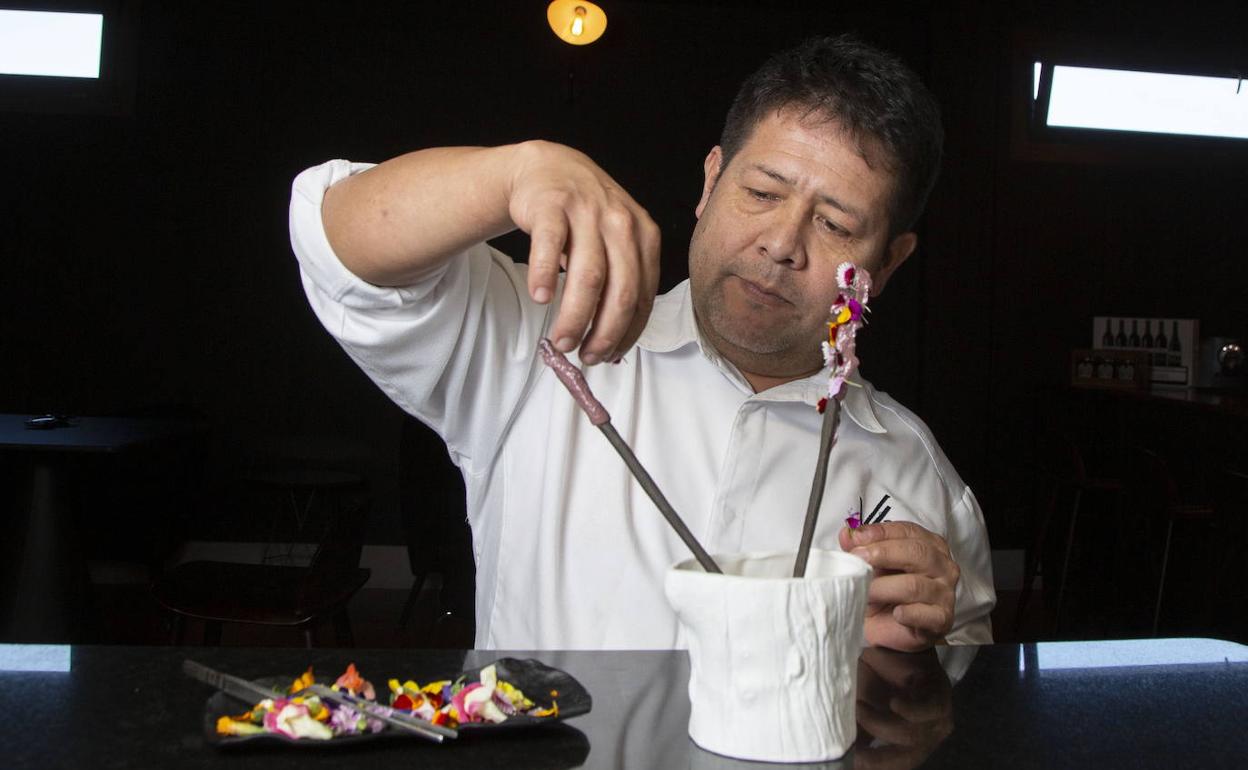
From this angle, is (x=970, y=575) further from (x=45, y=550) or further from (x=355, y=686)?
(x=45, y=550)

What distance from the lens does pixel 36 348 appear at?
18.3 feet

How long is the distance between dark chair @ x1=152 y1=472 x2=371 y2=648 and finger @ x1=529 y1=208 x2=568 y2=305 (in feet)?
7.48

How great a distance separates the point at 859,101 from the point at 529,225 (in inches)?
29.1

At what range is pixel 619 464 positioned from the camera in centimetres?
136

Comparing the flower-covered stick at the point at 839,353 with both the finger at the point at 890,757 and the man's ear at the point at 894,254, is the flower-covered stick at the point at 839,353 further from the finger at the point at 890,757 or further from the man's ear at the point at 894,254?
the man's ear at the point at 894,254

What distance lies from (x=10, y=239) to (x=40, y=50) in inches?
38.1

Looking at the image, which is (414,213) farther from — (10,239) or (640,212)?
(10,239)

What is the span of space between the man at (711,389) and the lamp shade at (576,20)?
159 inches

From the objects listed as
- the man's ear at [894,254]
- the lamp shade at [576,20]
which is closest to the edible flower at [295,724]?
the man's ear at [894,254]

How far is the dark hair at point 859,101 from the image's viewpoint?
1.38 meters

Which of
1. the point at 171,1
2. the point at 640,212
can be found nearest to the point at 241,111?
the point at 171,1

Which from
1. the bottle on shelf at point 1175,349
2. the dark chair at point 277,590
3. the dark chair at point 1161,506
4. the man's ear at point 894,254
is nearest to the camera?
the man's ear at point 894,254

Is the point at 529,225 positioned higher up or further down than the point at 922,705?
higher up

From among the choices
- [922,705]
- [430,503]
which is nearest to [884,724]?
[922,705]
